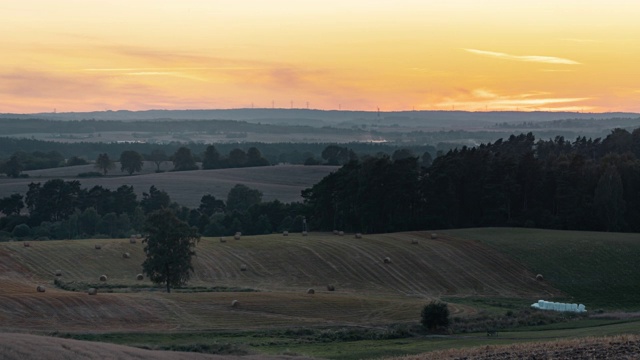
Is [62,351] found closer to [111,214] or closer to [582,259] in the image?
[582,259]

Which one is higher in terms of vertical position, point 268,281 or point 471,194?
point 471,194

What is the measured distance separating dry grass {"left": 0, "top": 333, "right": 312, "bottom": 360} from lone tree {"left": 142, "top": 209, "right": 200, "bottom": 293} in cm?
2291

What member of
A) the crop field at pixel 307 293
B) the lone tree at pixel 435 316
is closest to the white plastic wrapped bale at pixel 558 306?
the crop field at pixel 307 293

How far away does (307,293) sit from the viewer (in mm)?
65188

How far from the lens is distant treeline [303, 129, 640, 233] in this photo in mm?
106688

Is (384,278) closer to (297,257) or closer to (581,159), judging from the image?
(297,257)

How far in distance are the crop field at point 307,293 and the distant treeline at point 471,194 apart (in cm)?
1228

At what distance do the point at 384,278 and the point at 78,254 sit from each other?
72.8 feet

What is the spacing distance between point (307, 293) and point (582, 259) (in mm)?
27020

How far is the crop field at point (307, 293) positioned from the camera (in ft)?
165

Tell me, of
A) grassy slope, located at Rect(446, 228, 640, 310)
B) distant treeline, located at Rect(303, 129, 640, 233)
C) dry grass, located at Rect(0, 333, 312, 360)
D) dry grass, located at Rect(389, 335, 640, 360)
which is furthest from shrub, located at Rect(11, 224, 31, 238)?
dry grass, located at Rect(389, 335, 640, 360)

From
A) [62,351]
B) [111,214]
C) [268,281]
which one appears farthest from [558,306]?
[111,214]

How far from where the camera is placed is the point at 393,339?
52.4 m

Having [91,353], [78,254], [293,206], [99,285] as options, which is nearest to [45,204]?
[293,206]
